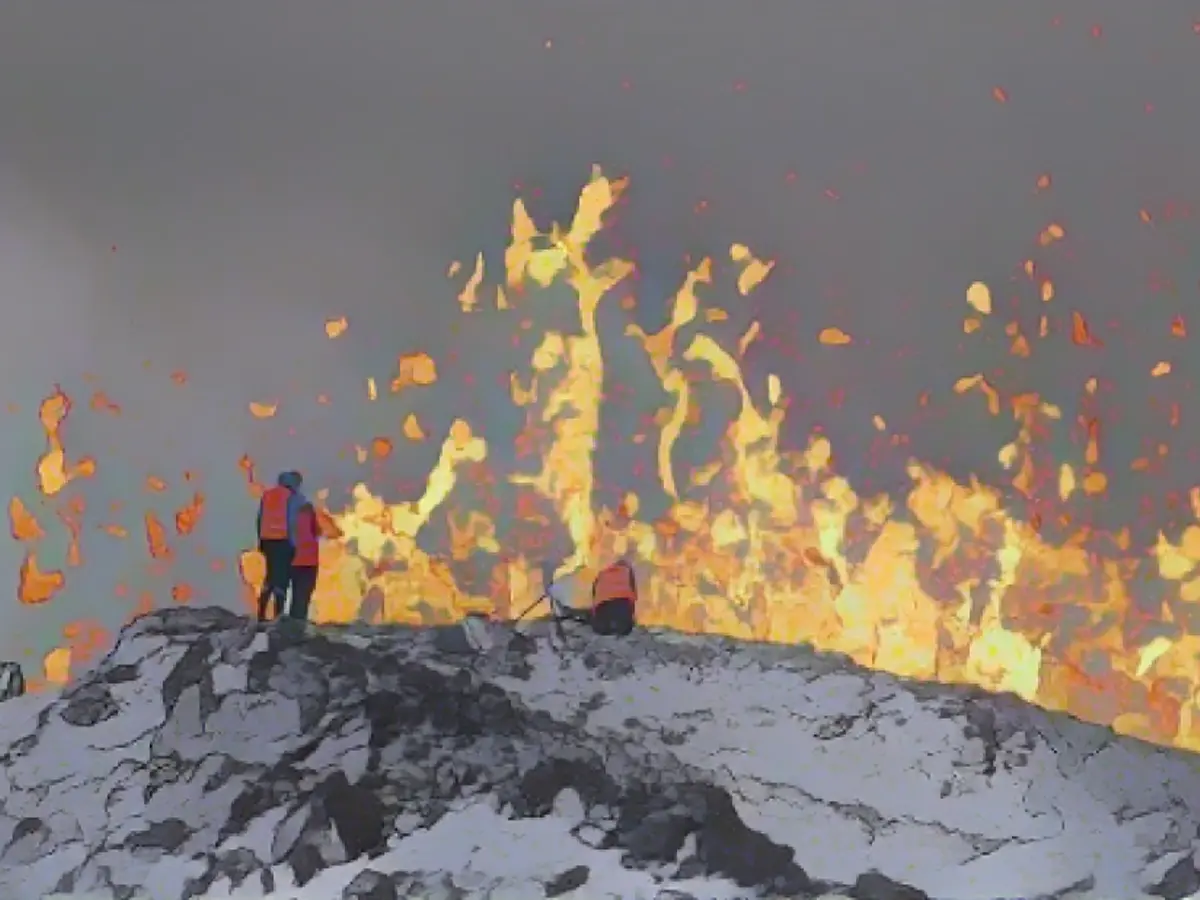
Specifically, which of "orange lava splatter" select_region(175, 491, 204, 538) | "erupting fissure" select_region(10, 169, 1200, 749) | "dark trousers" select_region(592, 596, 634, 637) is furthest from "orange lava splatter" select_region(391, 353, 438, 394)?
"dark trousers" select_region(592, 596, 634, 637)

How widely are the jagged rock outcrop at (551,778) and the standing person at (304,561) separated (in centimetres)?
14

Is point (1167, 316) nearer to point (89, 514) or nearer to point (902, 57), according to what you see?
point (902, 57)

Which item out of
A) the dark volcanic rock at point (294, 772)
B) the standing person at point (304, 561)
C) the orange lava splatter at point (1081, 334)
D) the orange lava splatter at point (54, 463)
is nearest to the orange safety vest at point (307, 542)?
the standing person at point (304, 561)

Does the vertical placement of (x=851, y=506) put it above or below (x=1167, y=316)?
below

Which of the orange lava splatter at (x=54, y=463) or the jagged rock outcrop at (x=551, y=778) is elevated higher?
the orange lava splatter at (x=54, y=463)

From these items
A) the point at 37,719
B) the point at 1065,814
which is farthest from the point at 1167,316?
the point at 37,719

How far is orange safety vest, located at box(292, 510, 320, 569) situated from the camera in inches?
175

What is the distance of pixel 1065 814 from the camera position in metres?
4.34

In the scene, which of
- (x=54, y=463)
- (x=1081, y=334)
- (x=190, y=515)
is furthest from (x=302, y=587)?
(x=1081, y=334)

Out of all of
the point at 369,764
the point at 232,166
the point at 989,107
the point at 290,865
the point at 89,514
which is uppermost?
the point at 989,107

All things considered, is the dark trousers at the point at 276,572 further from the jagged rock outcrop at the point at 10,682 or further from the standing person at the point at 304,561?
the jagged rock outcrop at the point at 10,682

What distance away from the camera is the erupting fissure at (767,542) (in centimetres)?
454

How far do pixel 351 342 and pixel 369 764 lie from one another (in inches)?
57.3

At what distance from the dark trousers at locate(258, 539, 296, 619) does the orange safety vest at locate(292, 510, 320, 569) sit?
0.03m
